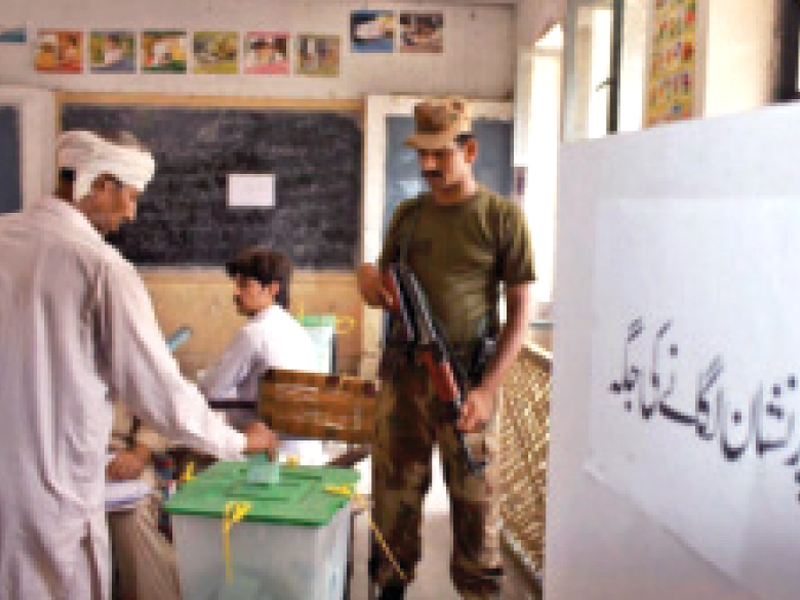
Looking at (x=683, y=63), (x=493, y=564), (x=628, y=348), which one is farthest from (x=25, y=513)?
(x=683, y=63)

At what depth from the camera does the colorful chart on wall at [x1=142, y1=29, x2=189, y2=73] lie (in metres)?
4.82

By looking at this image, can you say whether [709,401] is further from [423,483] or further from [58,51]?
[58,51]

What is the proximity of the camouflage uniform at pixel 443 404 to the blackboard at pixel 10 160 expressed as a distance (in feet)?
10.8

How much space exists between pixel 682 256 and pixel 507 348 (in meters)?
1.51

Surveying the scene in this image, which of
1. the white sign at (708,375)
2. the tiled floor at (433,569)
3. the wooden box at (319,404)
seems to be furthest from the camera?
the tiled floor at (433,569)

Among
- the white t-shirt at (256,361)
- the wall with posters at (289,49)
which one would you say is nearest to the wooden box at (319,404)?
the white t-shirt at (256,361)

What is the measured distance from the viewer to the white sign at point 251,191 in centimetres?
490

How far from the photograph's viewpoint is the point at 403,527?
2.29 meters

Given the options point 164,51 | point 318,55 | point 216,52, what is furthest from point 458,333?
point 164,51

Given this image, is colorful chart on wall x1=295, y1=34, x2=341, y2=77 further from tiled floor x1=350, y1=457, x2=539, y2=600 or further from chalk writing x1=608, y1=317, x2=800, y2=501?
chalk writing x1=608, y1=317, x2=800, y2=501

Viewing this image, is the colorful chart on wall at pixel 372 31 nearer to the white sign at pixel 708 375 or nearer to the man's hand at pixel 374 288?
the man's hand at pixel 374 288

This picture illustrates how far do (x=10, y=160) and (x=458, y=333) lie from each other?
357cm

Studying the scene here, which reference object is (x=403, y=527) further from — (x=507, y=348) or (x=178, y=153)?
(x=178, y=153)

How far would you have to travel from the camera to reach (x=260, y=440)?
5.74 ft
